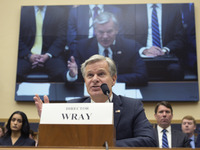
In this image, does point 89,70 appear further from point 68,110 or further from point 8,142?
point 8,142

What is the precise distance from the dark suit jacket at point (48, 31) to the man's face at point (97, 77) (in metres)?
4.55

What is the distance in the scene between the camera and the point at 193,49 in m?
6.96

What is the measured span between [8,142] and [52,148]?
2.83 metres

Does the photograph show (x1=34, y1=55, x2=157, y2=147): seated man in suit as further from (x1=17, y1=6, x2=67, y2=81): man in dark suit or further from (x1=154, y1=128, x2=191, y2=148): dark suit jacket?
(x1=17, y1=6, x2=67, y2=81): man in dark suit

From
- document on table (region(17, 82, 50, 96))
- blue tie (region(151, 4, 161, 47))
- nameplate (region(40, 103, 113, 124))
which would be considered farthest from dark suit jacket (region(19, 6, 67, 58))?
nameplate (region(40, 103, 113, 124))

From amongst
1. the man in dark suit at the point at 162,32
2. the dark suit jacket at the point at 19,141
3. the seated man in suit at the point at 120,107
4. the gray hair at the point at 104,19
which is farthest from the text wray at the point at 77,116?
the gray hair at the point at 104,19

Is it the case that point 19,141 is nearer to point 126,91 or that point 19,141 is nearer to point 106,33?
point 126,91

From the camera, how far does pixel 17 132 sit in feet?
14.4

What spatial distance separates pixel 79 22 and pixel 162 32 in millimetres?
1927

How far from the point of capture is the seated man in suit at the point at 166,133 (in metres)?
4.15

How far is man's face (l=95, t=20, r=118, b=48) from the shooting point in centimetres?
712

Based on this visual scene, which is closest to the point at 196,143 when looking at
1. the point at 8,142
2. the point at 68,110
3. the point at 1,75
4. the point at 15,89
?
the point at 8,142

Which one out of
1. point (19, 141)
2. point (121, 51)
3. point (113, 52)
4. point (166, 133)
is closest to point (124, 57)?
point (121, 51)

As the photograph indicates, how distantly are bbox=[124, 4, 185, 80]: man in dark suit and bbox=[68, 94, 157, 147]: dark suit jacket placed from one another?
438 cm
